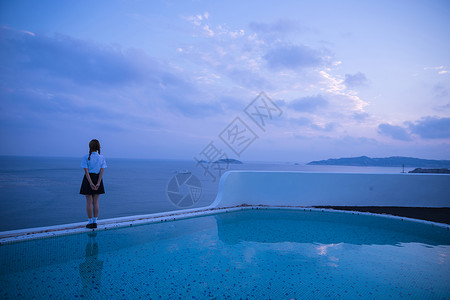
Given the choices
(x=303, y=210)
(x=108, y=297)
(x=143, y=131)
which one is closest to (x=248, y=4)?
(x=303, y=210)

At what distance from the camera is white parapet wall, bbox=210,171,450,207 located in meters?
6.21

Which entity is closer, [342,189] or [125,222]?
[125,222]

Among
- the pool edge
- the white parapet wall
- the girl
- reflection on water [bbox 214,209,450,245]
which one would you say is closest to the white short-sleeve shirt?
the girl

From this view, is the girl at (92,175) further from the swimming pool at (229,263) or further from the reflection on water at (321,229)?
the reflection on water at (321,229)

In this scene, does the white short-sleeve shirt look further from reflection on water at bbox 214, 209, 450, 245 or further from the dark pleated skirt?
reflection on water at bbox 214, 209, 450, 245

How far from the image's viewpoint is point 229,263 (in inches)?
111

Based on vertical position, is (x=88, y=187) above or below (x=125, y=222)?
above

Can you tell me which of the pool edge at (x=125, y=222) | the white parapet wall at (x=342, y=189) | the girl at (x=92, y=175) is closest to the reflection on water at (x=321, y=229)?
the pool edge at (x=125, y=222)

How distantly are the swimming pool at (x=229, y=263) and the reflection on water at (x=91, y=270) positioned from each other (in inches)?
0.4

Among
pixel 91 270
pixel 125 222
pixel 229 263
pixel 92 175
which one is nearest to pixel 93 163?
pixel 92 175

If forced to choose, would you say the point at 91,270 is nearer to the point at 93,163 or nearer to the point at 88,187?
the point at 88,187

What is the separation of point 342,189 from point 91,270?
5.95 metres

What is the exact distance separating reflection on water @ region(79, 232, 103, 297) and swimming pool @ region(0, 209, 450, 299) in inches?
0.4

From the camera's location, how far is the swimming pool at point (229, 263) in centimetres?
217
